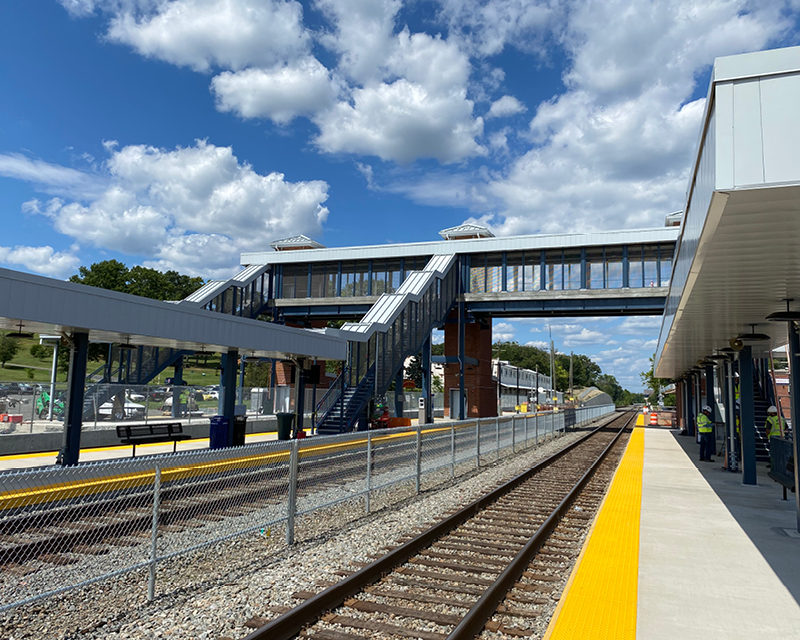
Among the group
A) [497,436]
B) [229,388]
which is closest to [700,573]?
[497,436]

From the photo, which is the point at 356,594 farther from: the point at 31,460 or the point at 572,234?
the point at 572,234

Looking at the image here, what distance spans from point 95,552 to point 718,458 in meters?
19.6

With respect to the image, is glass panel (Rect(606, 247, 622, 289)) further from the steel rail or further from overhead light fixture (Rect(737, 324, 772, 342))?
the steel rail

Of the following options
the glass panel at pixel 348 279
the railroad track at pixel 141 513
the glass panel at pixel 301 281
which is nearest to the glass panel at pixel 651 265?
the glass panel at pixel 348 279

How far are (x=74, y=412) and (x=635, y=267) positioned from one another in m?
32.0

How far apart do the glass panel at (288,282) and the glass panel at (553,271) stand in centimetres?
1888

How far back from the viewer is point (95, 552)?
7.16m

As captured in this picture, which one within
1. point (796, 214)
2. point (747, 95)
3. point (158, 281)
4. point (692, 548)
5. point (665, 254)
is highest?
point (158, 281)

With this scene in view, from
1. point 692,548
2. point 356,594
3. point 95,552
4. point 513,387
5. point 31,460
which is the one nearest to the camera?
point 356,594

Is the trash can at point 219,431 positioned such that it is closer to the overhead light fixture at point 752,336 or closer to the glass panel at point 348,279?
the overhead light fixture at point 752,336

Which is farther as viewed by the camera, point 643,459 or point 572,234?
point 572,234

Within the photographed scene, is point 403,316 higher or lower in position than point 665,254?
lower

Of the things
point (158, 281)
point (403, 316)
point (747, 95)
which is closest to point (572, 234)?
point (403, 316)

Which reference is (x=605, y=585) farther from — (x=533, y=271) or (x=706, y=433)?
(x=533, y=271)
